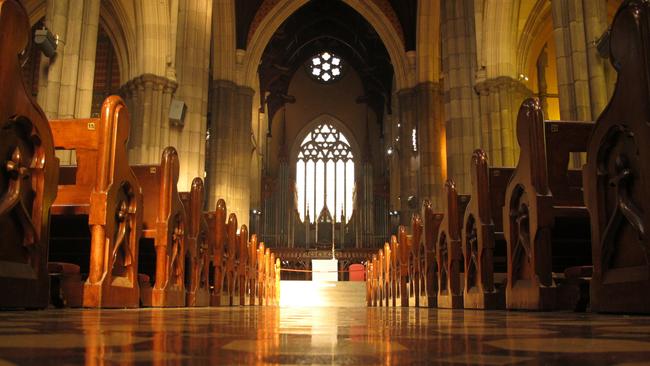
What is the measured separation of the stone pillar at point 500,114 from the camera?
11617 mm

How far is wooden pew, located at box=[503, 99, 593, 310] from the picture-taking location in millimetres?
4016

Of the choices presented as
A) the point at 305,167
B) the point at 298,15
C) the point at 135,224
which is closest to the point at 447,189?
the point at 135,224

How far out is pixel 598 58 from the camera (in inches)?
301

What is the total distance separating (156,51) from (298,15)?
13395mm

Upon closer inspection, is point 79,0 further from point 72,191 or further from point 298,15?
point 298,15

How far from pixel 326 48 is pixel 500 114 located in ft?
56.9

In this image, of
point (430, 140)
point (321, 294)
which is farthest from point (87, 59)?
point (430, 140)

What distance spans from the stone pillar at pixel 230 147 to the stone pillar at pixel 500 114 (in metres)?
8.17

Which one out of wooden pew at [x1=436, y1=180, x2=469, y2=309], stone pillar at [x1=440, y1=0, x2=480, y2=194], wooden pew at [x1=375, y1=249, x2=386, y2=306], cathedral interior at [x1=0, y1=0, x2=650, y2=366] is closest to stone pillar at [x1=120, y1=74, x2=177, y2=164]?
cathedral interior at [x1=0, y1=0, x2=650, y2=366]

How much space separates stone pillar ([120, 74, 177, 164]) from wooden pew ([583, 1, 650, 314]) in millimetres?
9104

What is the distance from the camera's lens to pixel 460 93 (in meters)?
12.6

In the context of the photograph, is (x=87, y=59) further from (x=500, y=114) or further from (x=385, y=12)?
(x=385, y=12)

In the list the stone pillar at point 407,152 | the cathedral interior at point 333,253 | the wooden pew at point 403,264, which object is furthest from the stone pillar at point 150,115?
the stone pillar at point 407,152

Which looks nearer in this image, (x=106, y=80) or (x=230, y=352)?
(x=230, y=352)
